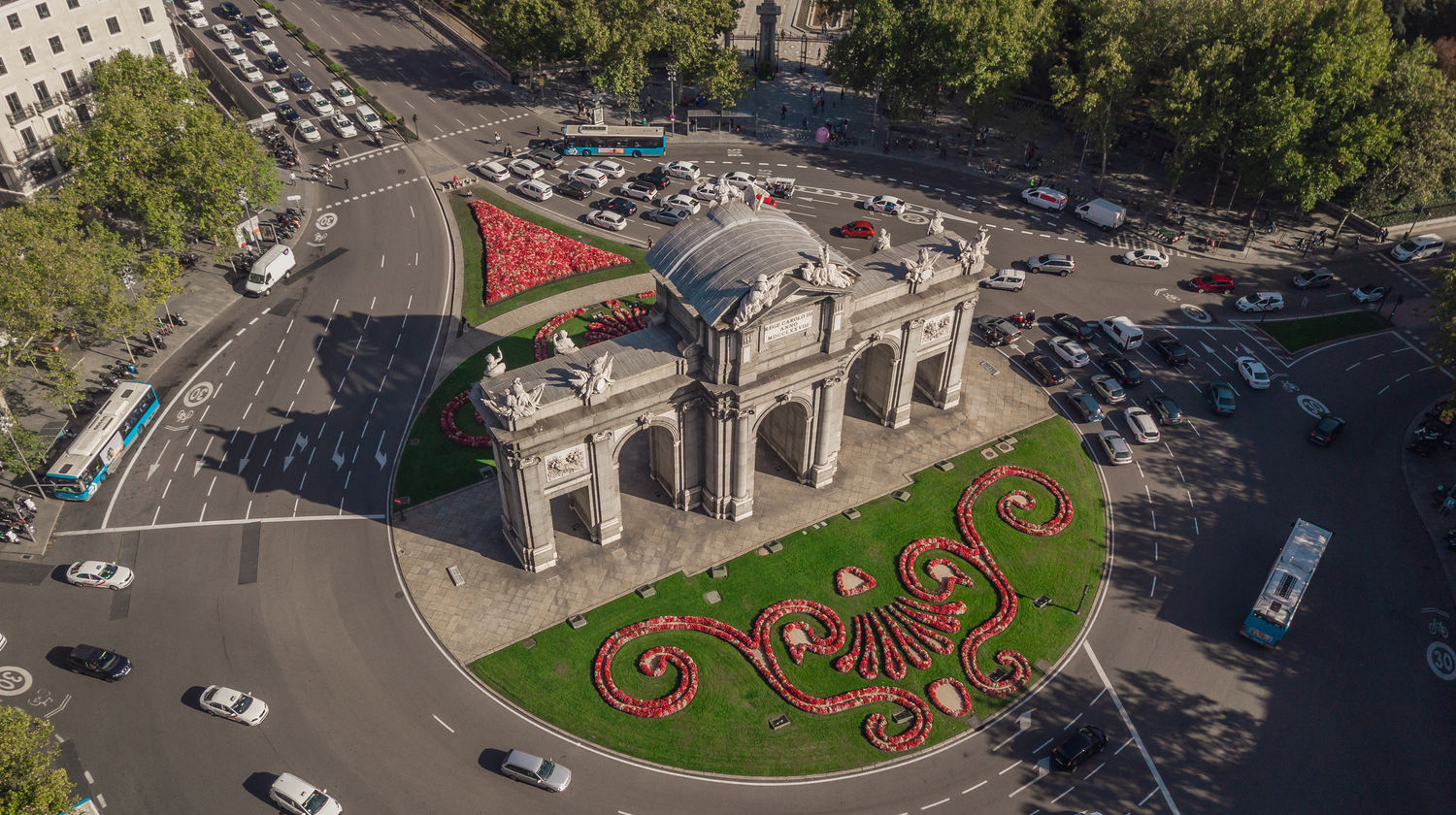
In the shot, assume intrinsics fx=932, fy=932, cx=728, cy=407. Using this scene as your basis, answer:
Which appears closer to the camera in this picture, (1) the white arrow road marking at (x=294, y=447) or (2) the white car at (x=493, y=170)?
(1) the white arrow road marking at (x=294, y=447)

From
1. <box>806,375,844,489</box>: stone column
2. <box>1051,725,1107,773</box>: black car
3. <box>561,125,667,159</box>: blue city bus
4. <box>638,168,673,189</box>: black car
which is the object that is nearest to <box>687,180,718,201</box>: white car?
<box>638,168,673,189</box>: black car

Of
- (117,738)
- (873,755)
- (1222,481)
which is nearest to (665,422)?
(873,755)

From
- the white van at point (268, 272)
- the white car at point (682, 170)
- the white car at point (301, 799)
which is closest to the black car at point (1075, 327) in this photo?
the white car at point (682, 170)

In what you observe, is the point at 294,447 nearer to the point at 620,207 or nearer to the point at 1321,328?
the point at 620,207

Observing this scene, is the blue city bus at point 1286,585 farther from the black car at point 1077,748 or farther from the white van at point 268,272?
the white van at point 268,272

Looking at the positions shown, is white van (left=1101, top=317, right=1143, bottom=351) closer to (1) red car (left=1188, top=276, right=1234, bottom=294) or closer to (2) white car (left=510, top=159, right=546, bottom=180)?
(1) red car (left=1188, top=276, right=1234, bottom=294)

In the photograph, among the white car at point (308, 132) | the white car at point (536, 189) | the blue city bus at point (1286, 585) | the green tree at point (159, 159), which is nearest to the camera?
the blue city bus at point (1286, 585)

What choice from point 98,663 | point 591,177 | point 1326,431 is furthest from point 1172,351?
point 98,663
